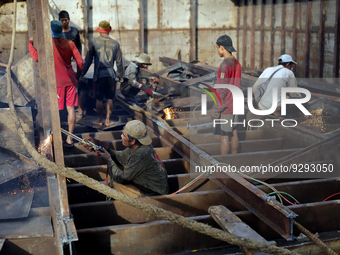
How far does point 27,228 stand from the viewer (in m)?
3.48

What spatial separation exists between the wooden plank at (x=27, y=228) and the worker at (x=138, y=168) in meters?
0.89

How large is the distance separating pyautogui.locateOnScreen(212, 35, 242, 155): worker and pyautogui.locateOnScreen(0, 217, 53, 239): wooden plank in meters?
2.70

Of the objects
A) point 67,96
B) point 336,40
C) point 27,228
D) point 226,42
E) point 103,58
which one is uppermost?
point 336,40

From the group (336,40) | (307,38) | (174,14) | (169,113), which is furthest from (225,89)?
(174,14)

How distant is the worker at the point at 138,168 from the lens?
13.3 ft

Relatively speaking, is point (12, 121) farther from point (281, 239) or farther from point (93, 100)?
point (281, 239)

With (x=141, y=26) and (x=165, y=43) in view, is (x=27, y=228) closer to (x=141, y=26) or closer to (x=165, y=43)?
(x=141, y=26)

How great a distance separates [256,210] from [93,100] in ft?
16.4

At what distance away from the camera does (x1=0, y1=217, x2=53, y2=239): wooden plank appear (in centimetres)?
335

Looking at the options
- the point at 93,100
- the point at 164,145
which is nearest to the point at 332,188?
the point at 164,145

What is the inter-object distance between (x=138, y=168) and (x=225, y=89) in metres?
1.74

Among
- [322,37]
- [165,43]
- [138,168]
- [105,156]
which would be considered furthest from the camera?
[165,43]

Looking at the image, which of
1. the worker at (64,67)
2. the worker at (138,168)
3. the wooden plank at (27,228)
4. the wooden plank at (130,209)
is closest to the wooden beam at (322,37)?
the worker at (64,67)

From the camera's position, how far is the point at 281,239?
367 cm
